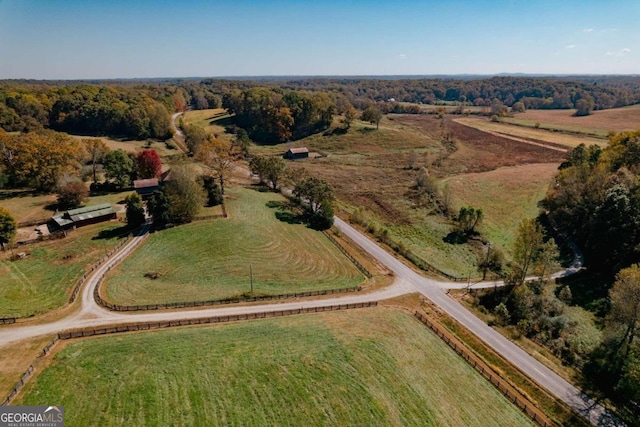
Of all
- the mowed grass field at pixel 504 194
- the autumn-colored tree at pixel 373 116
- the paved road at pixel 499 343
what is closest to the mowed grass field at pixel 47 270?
the paved road at pixel 499 343

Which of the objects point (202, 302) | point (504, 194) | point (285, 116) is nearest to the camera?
point (202, 302)

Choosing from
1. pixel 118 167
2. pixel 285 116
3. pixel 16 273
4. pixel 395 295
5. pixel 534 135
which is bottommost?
pixel 395 295

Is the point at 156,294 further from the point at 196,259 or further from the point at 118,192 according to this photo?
the point at 118,192

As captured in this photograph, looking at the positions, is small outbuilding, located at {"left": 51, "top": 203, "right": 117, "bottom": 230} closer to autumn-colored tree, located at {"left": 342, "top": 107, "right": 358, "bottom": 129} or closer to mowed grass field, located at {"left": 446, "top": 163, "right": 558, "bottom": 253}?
mowed grass field, located at {"left": 446, "top": 163, "right": 558, "bottom": 253}

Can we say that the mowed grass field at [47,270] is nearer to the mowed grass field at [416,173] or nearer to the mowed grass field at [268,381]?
the mowed grass field at [268,381]

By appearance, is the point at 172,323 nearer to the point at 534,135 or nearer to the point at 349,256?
the point at 349,256

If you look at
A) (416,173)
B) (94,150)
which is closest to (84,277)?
(94,150)

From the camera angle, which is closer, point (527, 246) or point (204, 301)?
point (204, 301)
